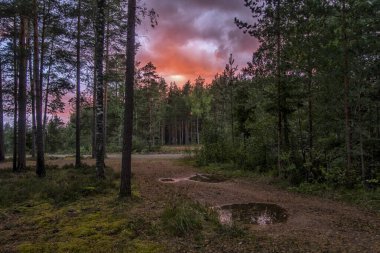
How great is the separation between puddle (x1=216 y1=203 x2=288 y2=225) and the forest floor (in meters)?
0.33

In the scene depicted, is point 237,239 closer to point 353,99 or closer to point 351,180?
point 351,180

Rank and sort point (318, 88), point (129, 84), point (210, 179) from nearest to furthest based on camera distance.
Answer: point (129, 84), point (318, 88), point (210, 179)

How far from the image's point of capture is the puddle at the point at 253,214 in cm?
853

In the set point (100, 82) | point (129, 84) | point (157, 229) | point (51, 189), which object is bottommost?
point (157, 229)

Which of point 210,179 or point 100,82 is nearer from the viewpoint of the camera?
point 100,82

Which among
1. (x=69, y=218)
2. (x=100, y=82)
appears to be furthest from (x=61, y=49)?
(x=69, y=218)

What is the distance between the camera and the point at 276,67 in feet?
51.5

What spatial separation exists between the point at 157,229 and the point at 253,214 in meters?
3.05

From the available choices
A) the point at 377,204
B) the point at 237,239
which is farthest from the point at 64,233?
the point at 377,204

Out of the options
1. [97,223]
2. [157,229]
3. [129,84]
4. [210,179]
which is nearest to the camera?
[157,229]

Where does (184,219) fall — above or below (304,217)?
above

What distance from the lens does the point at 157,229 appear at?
7617mm

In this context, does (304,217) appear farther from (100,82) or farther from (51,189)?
(100,82)

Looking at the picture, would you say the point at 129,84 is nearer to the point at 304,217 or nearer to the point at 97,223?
the point at 97,223
